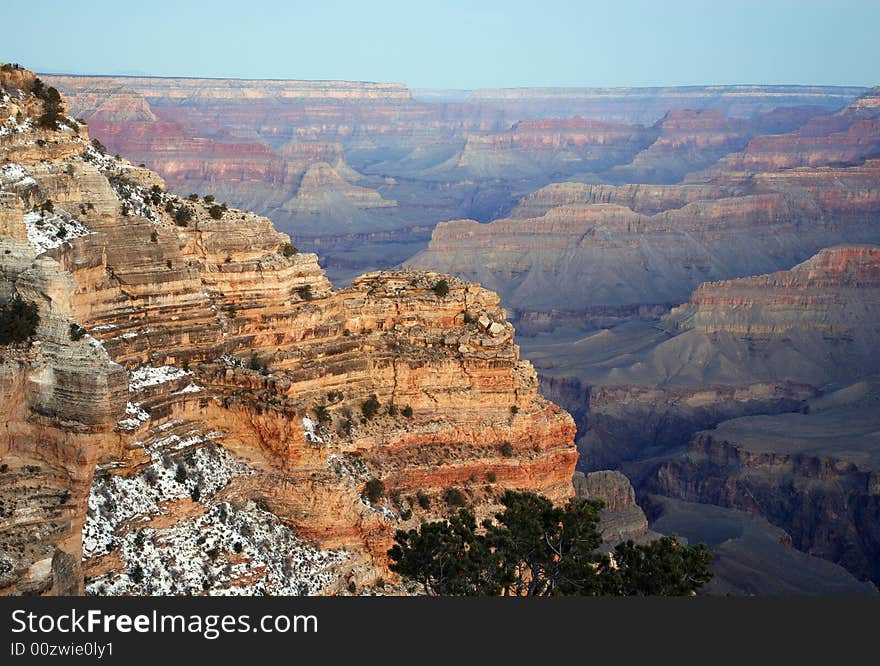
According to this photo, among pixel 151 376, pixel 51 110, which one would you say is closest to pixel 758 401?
pixel 51 110

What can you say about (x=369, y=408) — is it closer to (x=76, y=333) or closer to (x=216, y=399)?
(x=216, y=399)

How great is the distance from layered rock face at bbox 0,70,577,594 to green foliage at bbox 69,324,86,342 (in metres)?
0.08

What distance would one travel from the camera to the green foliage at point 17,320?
27.7 m

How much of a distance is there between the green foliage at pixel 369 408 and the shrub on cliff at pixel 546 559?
8629mm

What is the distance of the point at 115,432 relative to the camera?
28.8 meters

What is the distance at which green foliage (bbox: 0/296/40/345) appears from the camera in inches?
1091

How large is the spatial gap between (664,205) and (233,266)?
5893 inches

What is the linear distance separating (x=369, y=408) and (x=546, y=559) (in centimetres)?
1110

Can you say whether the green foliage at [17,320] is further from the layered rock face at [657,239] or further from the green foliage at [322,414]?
the layered rock face at [657,239]

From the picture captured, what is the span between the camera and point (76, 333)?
28531 mm

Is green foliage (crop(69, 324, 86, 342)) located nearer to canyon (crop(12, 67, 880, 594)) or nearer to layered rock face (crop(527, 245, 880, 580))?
canyon (crop(12, 67, 880, 594))

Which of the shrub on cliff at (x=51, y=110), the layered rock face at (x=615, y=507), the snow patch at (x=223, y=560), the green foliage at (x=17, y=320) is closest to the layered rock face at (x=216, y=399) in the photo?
the snow patch at (x=223, y=560)

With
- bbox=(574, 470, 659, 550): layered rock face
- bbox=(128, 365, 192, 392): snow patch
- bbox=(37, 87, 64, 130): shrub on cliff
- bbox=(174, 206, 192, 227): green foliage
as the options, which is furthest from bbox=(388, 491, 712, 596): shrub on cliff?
bbox=(574, 470, 659, 550): layered rock face

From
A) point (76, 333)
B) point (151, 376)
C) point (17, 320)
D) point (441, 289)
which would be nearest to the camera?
point (17, 320)
